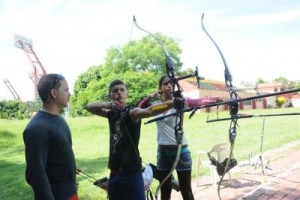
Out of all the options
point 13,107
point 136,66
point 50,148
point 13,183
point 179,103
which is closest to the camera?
point 179,103

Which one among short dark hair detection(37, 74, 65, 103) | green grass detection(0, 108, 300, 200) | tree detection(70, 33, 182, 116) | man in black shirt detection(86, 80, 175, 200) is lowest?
green grass detection(0, 108, 300, 200)

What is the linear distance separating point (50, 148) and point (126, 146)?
0.61 m

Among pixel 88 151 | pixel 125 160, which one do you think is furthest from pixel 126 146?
pixel 88 151

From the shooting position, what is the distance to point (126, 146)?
2682 millimetres

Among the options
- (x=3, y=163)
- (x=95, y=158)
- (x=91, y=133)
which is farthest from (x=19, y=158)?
(x=91, y=133)

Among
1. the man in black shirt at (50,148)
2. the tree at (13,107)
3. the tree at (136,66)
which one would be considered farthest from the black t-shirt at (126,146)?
the tree at (13,107)

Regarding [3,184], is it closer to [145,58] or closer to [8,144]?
[8,144]

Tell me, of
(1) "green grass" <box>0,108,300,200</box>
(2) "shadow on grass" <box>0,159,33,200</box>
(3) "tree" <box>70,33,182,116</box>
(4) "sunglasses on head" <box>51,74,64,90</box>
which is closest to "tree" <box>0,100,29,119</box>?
(3) "tree" <box>70,33,182,116</box>

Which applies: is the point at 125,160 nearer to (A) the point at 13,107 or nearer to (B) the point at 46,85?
(B) the point at 46,85

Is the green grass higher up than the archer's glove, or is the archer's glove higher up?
the archer's glove

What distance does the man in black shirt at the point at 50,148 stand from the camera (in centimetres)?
216

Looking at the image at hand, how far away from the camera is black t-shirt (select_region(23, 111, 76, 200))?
7.07 feet

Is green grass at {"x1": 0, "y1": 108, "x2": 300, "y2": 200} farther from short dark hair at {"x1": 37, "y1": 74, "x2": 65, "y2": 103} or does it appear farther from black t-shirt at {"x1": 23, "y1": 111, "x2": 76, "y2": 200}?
short dark hair at {"x1": 37, "y1": 74, "x2": 65, "y2": 103}

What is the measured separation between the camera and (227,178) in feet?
20.3
